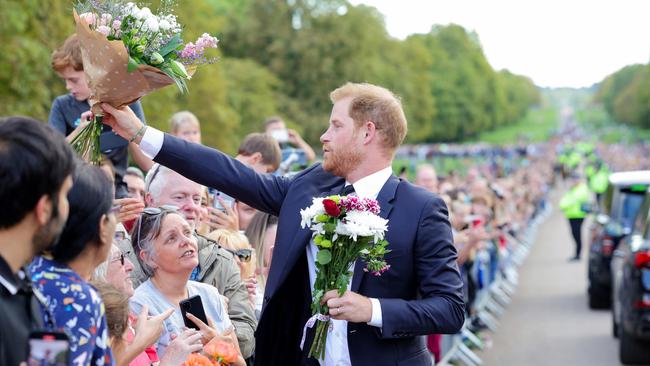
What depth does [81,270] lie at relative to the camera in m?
3.17

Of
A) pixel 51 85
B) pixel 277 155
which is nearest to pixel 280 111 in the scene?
pixel 51 85

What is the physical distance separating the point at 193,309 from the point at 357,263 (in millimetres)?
757

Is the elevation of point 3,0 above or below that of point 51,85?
above

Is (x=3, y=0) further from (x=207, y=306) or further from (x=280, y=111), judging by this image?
(x=280, y=111)

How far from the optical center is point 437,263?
457 centimetres

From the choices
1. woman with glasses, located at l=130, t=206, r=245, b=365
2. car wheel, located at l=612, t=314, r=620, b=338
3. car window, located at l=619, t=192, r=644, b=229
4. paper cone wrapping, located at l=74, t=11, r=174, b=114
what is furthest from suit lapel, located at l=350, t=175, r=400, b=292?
car window, located at l=619, t=192, r=644, b=229

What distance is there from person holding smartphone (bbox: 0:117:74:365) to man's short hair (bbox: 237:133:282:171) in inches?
190

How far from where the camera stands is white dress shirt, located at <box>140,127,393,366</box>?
4.56 m

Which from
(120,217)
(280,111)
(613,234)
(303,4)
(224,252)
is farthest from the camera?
(303,4)

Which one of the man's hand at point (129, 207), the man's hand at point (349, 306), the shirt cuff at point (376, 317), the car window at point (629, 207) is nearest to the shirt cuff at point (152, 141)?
the man's hand at point (129, 207)

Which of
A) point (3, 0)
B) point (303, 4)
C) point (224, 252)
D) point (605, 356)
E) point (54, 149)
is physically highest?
point (303, 4)

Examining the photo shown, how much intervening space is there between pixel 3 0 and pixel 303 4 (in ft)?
137

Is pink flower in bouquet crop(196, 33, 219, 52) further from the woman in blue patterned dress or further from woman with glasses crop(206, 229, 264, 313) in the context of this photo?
woman with glasses crop(206, 229, 264, 313)

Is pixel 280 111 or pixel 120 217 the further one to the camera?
pixel 280 111
